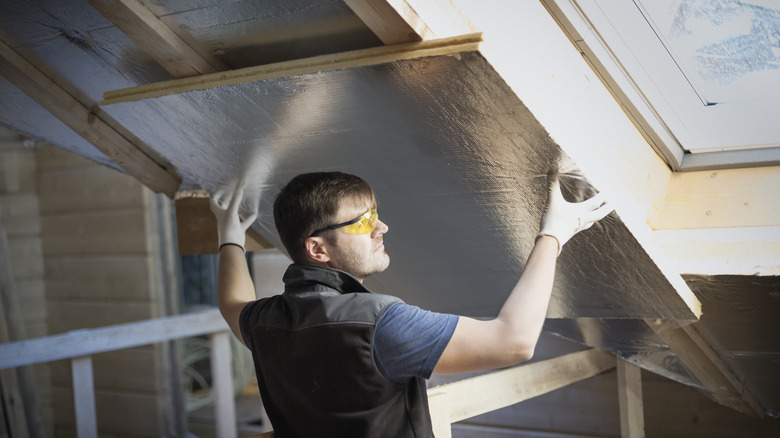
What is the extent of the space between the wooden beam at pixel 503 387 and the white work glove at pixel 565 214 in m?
0.41

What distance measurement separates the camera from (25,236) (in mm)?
4430

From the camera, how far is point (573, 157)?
3.68ft

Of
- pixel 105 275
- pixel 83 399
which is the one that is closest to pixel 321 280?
pixel 83 399

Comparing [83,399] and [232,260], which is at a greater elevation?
[232,260]

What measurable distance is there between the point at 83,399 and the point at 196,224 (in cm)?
115

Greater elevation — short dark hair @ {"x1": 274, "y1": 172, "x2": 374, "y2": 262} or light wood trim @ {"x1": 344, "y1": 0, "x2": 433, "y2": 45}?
light wood trim @ {"x1": 344, "y1": 0, "x2": 433, "y2": 45}

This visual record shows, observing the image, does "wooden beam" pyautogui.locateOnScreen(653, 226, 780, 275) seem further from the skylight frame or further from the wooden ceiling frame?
the skylight frame

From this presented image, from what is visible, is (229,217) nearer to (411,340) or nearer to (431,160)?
(431,160)

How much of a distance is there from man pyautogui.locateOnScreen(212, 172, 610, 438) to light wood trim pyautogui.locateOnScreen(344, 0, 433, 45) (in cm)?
33

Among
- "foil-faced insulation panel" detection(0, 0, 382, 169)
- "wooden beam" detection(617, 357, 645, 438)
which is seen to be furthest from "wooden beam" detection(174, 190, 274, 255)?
"wooden beam" detection(617, 357, 645, 438)

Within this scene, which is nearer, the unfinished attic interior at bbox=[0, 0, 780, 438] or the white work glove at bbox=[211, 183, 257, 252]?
the unfinished attic interior at bbox=[0, 0, 780, 438]

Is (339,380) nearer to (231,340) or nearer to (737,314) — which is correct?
(737,314)

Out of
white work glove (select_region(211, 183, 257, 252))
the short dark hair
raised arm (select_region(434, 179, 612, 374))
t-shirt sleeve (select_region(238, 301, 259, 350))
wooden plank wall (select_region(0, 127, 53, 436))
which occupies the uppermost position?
wooden plank wall (select_region(0, 127, 53, 436))

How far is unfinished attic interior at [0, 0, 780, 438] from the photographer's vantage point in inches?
42.4
